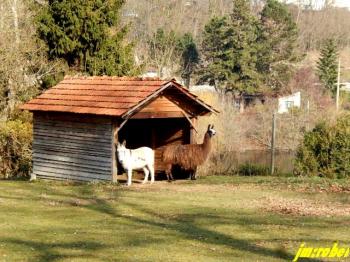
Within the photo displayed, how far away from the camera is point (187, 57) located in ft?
245

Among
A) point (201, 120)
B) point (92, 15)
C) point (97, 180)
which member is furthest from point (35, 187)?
point (201, 120)

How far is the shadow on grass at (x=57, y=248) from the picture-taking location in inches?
398

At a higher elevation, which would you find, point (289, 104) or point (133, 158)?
point (289, 104)


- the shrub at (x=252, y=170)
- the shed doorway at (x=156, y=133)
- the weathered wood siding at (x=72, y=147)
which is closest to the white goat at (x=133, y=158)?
the weathered wood siding at (x=72, y=147)

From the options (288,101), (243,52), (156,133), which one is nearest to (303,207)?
(156,133)

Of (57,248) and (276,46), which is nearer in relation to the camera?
(57,248)

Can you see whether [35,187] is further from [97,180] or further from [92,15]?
[92,15]

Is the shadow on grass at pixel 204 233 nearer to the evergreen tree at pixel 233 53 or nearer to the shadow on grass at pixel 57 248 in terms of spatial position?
the shadow on grass at pixel 57 248

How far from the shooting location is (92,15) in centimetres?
2919

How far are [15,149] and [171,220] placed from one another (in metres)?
16.3

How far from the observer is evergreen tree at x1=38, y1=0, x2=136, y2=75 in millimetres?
29000

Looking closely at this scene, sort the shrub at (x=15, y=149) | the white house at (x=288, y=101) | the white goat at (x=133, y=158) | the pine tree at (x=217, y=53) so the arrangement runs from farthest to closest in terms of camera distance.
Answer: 1. the white house at (x=288, y=101)
2. the pine tree at (x=217, y=53)
3. the shrub at (x=15, y=149)
4. the white goat at (x=133, y=158)

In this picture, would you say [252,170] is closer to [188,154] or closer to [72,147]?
[188,154]

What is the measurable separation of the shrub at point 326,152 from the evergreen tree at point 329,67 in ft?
157
